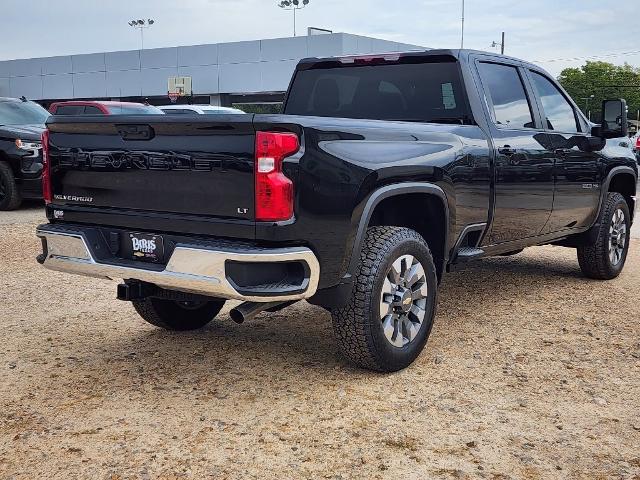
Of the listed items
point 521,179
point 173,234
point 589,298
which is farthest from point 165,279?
point 589,298

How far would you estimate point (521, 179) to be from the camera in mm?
5586

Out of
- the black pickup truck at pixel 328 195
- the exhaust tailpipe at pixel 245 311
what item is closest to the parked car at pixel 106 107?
the black pickup truck at pixel 328 195

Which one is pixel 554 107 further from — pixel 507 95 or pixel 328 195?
pixel 328 195

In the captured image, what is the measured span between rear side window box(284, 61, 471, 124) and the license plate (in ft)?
7.05

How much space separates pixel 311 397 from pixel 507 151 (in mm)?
2373

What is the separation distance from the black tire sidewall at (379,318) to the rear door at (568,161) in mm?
1861

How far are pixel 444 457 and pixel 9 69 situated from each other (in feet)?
189

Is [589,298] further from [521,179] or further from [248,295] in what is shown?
[248,295]

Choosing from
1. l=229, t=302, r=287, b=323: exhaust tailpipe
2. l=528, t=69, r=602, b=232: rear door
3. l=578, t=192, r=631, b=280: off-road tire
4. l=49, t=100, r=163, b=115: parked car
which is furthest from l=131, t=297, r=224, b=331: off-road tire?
Result: l=49, t=100, r=163, b=115: parked car

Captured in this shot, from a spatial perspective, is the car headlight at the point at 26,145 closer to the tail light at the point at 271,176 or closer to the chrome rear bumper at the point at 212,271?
the chrome rear bumper at the point at 212,271

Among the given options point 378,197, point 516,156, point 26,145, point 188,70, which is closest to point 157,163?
point 378,197

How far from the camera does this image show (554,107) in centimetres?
639

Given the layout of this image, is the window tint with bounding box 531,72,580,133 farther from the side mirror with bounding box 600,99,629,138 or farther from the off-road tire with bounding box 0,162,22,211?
the off-road tire with bounding box 0,162,22,211

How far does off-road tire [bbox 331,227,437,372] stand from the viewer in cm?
418
